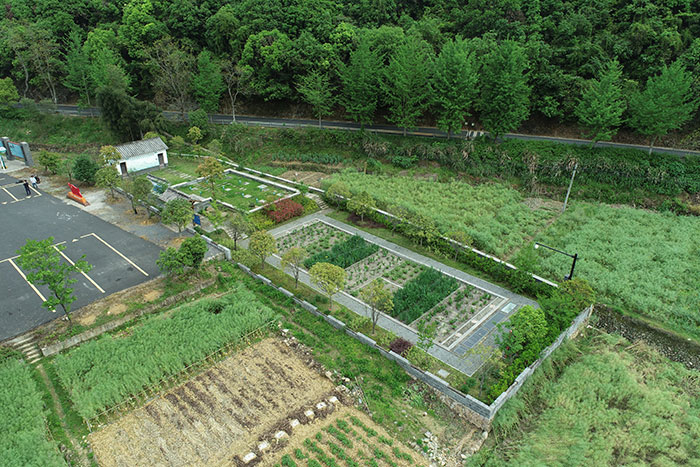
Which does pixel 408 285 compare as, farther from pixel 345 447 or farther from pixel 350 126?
pixel 350 126

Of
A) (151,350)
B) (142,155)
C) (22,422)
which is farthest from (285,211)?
(22,422)

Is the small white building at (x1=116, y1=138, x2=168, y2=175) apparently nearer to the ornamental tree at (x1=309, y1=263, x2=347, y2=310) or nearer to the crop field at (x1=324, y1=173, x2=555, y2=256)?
the crop field at (x1=324, y1=173, x2=555, y2=256)

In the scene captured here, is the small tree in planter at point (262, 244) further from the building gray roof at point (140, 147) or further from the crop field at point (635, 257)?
the building gray roof at point (140, 147)

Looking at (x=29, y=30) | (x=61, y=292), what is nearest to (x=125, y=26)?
(x=29, y=30)

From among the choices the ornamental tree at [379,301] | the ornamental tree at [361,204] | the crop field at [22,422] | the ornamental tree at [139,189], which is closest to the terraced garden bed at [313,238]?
the ornamental tree at [361,204]

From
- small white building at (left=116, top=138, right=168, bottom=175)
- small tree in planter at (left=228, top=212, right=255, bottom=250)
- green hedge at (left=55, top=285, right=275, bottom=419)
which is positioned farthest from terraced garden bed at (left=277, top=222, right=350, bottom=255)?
small white building at (left=116, top=138, right=168, bottom=175)

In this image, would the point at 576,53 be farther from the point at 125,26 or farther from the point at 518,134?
the point at 125,26
